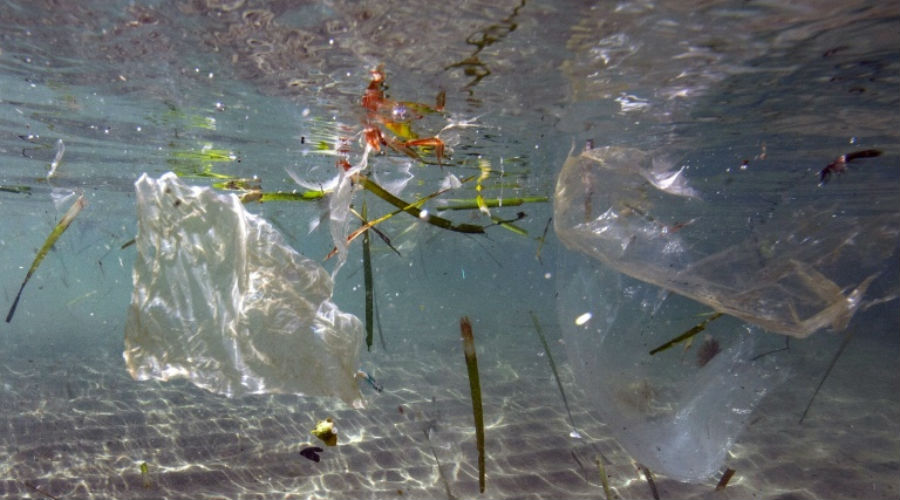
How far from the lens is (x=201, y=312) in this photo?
269cm

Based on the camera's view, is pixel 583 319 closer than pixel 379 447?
Yes

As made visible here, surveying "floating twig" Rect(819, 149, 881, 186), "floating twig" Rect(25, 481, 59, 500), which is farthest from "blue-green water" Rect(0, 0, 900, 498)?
"floating twig" Rect(819, 149, 881, 186)

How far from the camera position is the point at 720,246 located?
4043 mm

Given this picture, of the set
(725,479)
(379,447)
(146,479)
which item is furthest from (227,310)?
(379,447)

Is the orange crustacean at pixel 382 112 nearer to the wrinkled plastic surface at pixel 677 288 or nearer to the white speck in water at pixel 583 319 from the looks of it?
the wrinkled plastic surface at pixel 677 288

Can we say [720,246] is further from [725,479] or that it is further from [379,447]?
[379,447]

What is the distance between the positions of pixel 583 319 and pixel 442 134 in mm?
9085

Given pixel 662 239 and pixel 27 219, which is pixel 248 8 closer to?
pixel 662 239

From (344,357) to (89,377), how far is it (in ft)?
52.7

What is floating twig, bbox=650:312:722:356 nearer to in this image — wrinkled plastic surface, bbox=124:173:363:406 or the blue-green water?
the blue-green water

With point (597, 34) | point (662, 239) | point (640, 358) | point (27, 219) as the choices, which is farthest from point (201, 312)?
point (27, 219)

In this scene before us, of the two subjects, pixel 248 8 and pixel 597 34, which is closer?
pixel 248 8

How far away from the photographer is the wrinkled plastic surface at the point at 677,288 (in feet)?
11.9

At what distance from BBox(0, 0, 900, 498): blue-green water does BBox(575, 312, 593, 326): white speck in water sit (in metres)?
0.26
